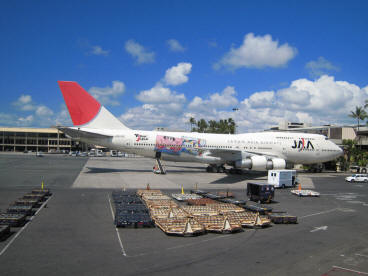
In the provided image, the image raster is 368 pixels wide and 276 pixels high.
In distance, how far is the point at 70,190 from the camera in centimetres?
2752

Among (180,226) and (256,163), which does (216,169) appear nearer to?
(256,163)

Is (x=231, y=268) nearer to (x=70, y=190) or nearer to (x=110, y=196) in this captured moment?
(x=110, y=196)

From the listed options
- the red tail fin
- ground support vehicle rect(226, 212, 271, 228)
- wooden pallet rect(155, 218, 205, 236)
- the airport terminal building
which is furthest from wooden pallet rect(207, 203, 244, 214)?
the airport terminal building

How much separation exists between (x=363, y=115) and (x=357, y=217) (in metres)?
77.9

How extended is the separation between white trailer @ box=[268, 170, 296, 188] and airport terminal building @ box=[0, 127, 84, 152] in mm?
115008

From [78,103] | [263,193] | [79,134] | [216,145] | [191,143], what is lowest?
[263,193]

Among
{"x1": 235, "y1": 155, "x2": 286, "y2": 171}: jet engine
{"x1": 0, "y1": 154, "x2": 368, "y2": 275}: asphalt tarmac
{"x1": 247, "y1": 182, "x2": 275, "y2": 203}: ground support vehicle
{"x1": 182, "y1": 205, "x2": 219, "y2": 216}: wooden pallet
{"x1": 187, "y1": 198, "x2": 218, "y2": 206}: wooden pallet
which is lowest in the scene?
{"x1": 0, "y1": 154, "x2": 368, "y2": 275}: asphalt tarmac

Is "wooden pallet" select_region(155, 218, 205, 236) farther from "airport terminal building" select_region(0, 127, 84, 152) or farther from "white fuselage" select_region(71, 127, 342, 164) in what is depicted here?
"airport terminal building" select_region(0, 127, 84, 152)

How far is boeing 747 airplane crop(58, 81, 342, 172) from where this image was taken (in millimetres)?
39750

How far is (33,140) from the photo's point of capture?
137 meters

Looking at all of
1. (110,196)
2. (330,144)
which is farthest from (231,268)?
(330,144)

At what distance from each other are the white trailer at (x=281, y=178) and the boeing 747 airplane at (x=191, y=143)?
17.7ft

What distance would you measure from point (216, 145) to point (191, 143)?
3766 mm

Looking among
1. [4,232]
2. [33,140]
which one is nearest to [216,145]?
[4,232]
